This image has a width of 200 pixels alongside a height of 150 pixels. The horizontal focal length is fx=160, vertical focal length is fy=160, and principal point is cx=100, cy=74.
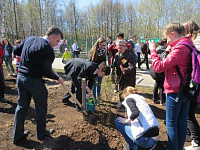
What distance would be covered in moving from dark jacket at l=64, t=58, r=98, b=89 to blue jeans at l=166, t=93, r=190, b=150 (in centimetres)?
152

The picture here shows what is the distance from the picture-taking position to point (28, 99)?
102 inches

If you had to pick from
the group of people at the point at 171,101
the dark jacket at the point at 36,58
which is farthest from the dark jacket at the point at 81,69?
the group of people at the point at 171,101

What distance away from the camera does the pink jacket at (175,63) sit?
188 cm

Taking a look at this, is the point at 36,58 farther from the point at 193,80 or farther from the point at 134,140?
the point at 193,80

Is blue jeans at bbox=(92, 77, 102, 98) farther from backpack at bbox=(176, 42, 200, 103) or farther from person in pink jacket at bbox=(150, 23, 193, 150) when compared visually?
backpack at bbox=(176, 42, 200, 103)

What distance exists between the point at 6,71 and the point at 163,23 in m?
28.4

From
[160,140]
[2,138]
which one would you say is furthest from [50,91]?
[160,140]

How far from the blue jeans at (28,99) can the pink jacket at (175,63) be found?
173cm

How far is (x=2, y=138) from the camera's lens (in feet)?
9.03

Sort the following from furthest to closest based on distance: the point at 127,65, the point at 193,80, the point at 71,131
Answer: the point at 127,65, the point at 71,131, the point at 193,80

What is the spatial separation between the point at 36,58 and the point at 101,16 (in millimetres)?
40558

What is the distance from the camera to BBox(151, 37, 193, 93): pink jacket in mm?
1882

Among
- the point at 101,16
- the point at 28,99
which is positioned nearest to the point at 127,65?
the point at 28,99

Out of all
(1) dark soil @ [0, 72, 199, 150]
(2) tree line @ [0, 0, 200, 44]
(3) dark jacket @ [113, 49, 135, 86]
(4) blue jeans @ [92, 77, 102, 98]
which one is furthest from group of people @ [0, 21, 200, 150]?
(2) tree line @ [0, 0, 200, 44]
